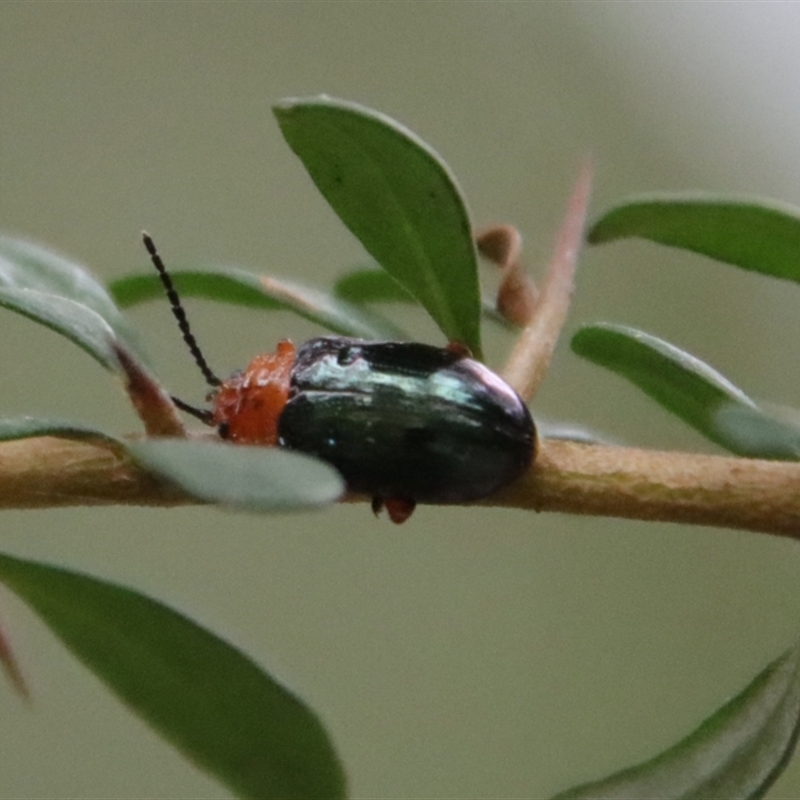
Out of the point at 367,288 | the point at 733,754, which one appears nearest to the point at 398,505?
the point at 733,754

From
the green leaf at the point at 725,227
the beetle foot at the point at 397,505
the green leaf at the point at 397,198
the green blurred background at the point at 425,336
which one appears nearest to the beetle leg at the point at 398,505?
the beetle foot at the point at 397,505

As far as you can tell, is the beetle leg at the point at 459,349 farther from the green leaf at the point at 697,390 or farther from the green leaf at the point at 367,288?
the green leaf at the point at 367,288

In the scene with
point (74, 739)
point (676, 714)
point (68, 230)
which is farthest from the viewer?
point (676, 714)

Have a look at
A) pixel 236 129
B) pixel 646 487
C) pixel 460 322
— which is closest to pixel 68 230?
pixel 236 129

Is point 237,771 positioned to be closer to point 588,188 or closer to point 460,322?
point 460,322

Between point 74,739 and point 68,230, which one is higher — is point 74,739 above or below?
below

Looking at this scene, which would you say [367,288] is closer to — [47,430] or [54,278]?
[54,278]
